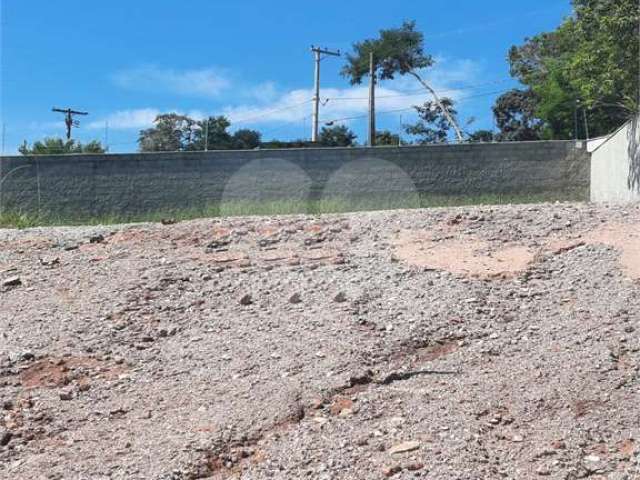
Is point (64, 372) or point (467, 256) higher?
point (467, 256)

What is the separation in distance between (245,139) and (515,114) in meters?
13.0

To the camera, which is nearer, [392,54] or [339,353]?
A: [339,353]

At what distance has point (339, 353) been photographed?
4.12 m

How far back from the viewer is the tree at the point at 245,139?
35500 mm

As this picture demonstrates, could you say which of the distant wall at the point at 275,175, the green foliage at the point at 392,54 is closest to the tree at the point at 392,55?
the green foliage at the point at 392,54

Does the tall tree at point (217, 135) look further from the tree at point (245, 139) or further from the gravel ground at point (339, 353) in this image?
the gravel ground at point (339, 353)

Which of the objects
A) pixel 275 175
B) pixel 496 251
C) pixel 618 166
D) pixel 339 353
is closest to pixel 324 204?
pixel 275 175

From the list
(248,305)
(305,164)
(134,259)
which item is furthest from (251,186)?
(248,305)

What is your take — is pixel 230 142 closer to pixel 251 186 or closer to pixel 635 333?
pixel 251 186

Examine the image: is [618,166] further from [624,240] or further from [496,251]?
[496,251]

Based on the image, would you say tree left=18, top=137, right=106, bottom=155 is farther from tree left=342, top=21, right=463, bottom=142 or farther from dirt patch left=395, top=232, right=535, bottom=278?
dirt patch left=395, top=232, right=535, bottom=278

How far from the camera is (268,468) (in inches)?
124

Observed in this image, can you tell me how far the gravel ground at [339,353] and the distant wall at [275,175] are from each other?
7068 millimetres

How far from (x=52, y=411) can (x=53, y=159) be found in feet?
35.7
